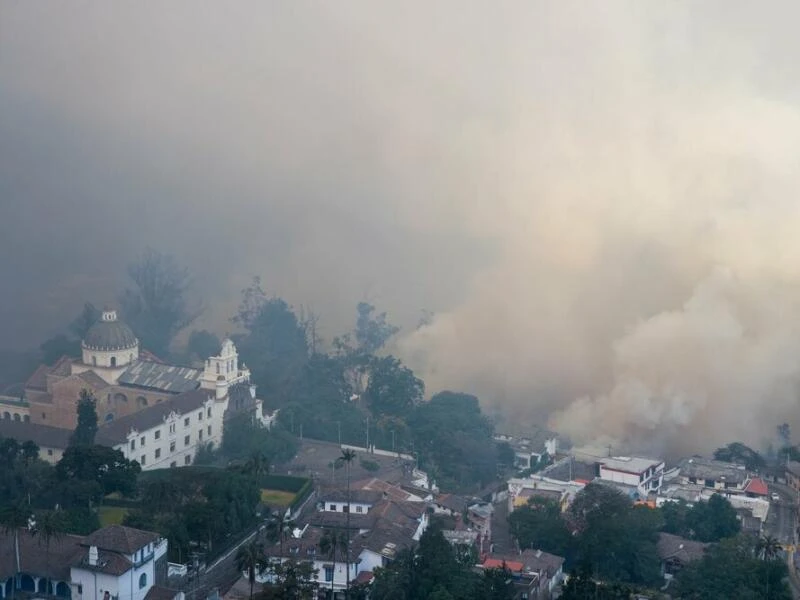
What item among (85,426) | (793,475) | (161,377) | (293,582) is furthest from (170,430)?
(793,475)

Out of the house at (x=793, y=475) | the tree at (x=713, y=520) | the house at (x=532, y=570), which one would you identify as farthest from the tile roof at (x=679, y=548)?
the house at (x=793, y=475)

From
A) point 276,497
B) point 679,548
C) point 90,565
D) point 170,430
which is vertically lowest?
point 679,548

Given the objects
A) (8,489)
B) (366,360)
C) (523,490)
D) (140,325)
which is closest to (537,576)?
(523,490)

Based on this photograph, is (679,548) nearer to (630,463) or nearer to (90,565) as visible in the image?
(630,463)

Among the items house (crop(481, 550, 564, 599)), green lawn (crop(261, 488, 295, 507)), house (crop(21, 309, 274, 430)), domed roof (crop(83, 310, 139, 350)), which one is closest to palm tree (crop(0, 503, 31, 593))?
green lawn (crop(261, 488, 295, 507))

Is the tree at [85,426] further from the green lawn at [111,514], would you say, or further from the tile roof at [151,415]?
the green lawn at [111,514]

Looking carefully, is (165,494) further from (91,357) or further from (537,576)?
(91,357)
